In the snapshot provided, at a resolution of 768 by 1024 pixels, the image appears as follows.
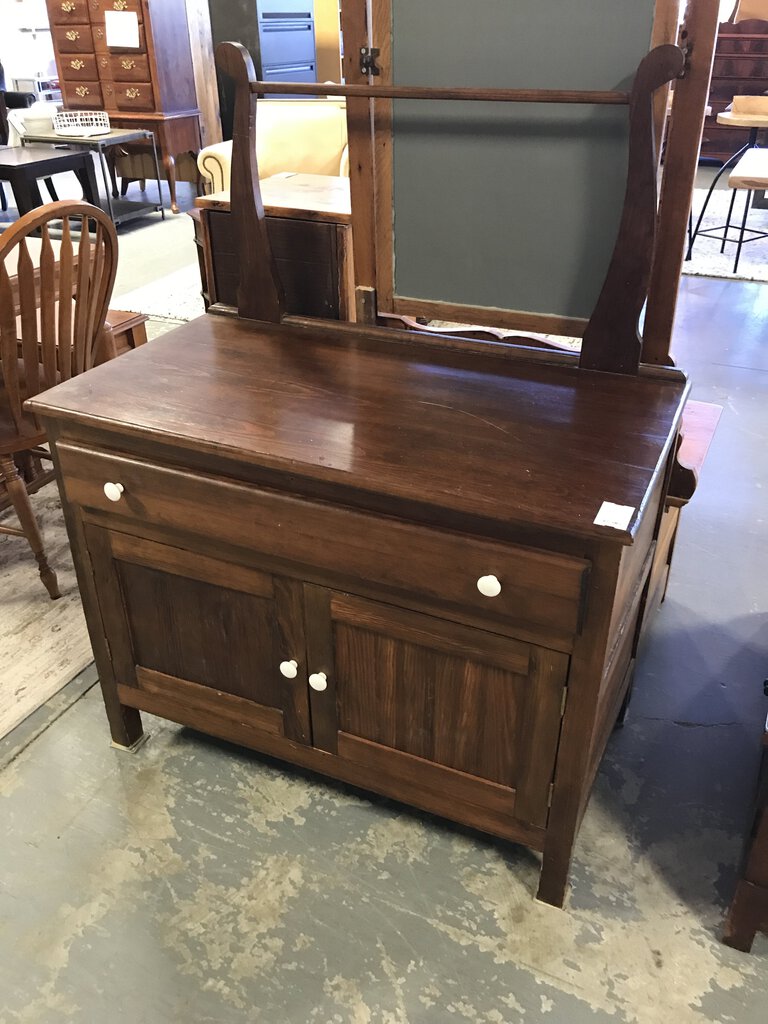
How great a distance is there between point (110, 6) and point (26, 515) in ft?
14.9

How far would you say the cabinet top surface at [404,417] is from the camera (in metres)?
1.04

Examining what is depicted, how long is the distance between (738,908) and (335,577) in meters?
0.78

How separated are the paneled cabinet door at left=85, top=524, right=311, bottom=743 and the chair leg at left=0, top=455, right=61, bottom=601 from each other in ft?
2.07

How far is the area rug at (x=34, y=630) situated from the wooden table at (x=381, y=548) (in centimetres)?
36

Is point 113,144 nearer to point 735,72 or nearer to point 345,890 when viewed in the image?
point 345,890

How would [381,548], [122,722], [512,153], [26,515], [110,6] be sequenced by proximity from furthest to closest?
[110,6]
[26,515]
[122,722]
[512,153]
[381,548]

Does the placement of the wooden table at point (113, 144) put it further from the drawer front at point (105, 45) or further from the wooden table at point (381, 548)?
the wooden table at point (381, 548)

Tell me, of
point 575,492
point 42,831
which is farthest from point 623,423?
point 42,831

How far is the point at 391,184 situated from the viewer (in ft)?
4.72

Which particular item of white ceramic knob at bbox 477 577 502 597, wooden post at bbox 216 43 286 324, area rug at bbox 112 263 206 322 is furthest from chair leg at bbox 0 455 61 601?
area rug at bbox 112 263 206 322

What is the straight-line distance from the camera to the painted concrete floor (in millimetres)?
1203

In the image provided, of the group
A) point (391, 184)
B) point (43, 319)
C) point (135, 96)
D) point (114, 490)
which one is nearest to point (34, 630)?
point (43, 319)

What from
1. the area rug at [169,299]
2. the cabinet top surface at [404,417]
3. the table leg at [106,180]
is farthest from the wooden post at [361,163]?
the table leg at [106,180]

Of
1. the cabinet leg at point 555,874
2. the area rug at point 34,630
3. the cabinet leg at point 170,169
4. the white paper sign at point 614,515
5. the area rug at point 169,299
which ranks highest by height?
the white paper sign at point 614,515
